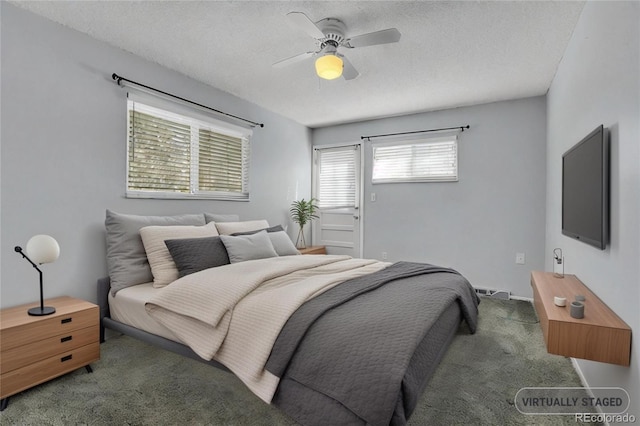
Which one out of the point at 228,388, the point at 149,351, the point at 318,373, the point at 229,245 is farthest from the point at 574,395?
the point at 149,351

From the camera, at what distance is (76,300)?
247 cm

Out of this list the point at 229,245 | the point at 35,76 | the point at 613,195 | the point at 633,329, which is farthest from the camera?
the point at 229,245

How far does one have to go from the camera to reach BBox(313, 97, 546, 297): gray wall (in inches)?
159

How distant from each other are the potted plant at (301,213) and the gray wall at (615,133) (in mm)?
3263

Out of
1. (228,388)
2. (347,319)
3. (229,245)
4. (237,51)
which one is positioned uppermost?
(237,51)

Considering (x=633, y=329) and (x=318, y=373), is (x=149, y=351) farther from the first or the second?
(x=633, y=329)

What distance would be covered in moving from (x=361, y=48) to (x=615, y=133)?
1940mm

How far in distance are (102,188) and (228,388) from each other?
194 cm

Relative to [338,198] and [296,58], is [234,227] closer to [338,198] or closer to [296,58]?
[296,58]

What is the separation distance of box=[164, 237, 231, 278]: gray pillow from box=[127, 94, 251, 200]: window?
762mm

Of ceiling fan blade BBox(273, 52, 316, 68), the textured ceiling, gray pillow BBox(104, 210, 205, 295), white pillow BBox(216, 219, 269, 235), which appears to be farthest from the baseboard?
gray pillow BBox(104, 210, 205, 295)

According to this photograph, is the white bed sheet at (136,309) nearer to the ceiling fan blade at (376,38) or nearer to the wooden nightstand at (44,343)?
the wooden nightstand at (44,343)

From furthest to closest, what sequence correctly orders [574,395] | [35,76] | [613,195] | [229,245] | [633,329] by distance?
[229,245], [35,76], [574,395], [613,195], [633,329]

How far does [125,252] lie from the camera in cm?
270
